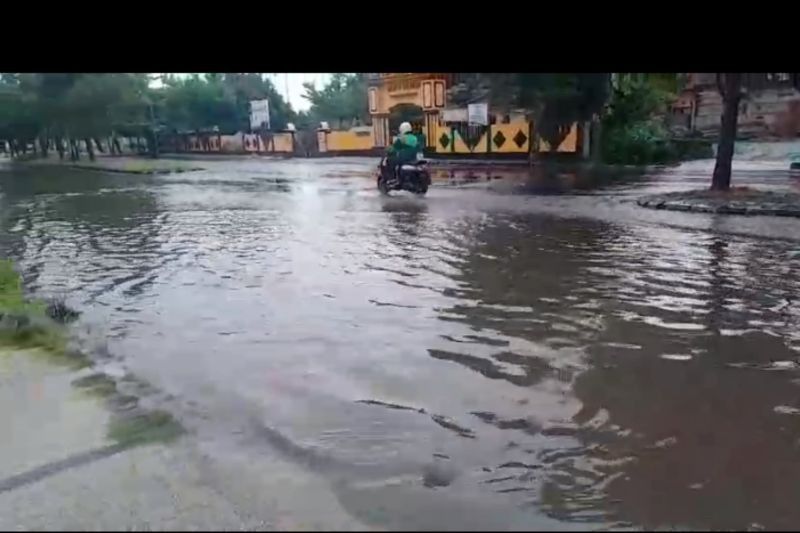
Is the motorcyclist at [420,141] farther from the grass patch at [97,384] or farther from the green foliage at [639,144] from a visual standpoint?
the grass patch at [97,384]

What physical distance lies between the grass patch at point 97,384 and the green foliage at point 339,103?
1008 centimetres

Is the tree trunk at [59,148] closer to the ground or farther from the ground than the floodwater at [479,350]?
farther from the ground

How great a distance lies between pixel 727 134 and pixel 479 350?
8005mm

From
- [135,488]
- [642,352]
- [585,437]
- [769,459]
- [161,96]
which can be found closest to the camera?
[135,488]

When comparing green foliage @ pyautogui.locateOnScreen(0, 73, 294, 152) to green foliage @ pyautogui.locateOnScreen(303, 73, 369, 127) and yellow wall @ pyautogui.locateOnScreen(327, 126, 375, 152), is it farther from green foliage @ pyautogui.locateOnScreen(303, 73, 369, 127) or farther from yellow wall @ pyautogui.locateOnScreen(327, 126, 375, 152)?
yellow wall @ pyautogui.locateOnScreen(327, 126, 375, 152)

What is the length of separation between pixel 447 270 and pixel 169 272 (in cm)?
262

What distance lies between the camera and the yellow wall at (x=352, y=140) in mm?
14109

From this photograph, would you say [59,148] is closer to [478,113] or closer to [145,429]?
[478,113]

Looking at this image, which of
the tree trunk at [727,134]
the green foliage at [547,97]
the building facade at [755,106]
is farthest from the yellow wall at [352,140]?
the tree trunk at [727,134]

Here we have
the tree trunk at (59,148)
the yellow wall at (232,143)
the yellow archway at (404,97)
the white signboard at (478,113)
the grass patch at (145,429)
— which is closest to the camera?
the grass patch at (145,429)

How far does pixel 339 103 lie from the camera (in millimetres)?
14945
